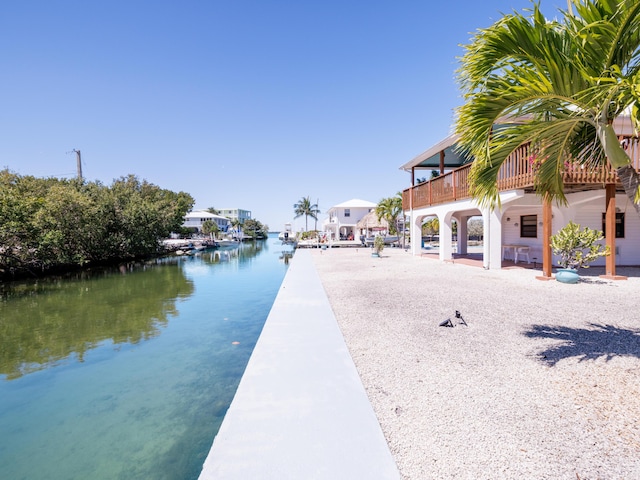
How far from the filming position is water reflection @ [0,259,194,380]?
320 inches

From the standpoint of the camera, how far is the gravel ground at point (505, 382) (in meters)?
2.67

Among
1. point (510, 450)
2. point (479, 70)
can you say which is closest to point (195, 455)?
point (510, 450)

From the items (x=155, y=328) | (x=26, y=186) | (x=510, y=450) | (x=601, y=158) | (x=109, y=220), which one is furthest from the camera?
(x=109, y=220)

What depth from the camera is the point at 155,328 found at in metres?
9.78

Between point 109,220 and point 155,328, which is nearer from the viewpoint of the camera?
point 155,328

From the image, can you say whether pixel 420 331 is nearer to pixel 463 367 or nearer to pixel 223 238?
pixel 463 367

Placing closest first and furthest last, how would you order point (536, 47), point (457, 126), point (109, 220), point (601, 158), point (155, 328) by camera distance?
1. point (536, 47)
2. point (457, 126)
3. point (601, 158)
4. point (155, 328)
5. point (109, 220)

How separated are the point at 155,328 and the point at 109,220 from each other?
87.2 ft

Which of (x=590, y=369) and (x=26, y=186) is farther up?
(x=26, y=186)

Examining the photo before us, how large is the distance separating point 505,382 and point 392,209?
115 ft

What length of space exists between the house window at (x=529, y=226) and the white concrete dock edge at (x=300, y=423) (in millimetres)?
14898

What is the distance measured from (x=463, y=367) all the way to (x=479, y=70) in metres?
3.86

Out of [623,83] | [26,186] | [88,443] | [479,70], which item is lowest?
[88,443]

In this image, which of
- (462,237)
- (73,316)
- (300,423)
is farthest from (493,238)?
(73,316)
